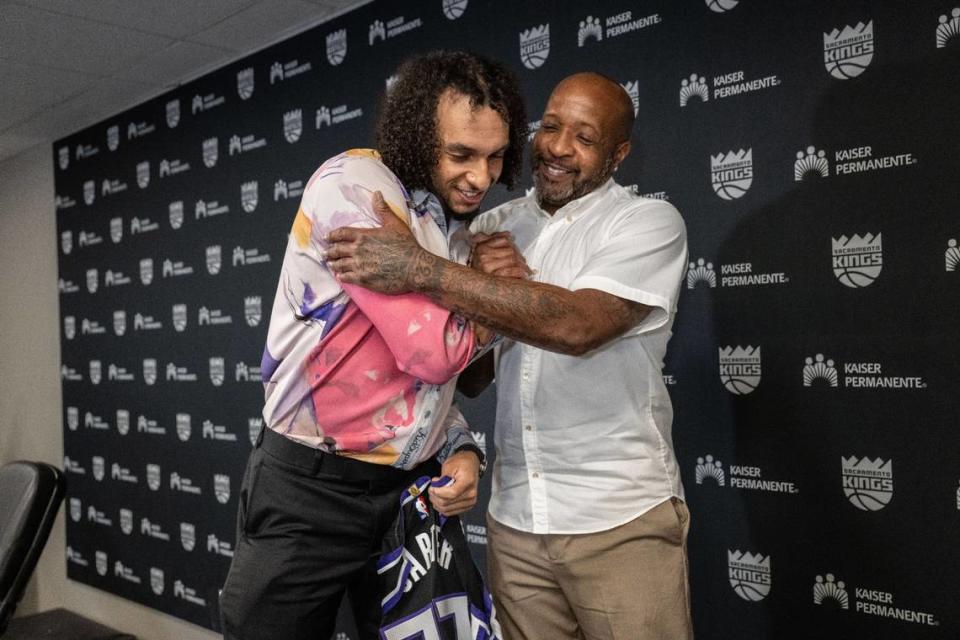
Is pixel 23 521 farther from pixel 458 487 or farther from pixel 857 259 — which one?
pixel 857 259

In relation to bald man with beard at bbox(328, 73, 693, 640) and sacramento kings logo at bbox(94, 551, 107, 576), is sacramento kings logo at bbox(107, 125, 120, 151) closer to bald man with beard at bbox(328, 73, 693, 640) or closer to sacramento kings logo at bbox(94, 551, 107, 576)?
sacramento kings logo at bbox(94, 551, 107, 576)

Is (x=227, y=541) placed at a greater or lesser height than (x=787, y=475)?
lesser

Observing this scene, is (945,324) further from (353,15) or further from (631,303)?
(353,15)

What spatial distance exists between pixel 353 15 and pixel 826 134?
2.05 meters

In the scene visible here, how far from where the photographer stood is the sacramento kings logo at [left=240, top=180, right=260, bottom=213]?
3943mm

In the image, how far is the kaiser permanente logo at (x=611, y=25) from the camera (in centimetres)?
254

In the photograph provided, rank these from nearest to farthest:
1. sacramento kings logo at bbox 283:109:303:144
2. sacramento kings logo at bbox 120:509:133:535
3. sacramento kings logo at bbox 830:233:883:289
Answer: sacramento kings logo at bbox 830:233:883:289 → sacramento kings logo at bbox 283:109:303:144 → sacramento kings logo at bbox 120:509:133:535

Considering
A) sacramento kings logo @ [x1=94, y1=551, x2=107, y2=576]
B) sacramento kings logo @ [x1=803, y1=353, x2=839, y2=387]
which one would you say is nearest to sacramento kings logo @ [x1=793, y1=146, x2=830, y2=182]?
sacramento kings logo @ [x1=803, y1=353, x2=839, y2=387]

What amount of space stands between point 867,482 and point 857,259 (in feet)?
1.77

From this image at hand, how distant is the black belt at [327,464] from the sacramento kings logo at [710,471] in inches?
48.5

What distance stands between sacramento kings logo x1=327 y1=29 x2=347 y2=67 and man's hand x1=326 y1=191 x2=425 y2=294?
2421 millimetres

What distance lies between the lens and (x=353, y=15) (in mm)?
3459

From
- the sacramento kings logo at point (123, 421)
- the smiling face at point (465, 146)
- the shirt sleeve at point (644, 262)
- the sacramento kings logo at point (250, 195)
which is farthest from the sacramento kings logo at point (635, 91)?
the sacramento kings logo at point (123, 421)

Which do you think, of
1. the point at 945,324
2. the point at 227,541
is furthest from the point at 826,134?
the point at 227,541
